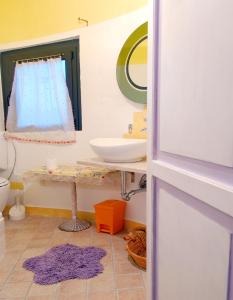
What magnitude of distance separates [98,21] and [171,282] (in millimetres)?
2234

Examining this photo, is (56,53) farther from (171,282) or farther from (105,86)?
(171,282)

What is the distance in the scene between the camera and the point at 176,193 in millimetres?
833

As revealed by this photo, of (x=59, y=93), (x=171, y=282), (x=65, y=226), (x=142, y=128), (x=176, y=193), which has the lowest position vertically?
(x=65, y=226)

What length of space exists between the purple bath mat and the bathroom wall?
1.93ft

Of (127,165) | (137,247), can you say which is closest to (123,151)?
(127,165)

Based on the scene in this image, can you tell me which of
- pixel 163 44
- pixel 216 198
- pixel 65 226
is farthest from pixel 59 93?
pixel 216 198

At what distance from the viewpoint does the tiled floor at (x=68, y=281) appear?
1.57m

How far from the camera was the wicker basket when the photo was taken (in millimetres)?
1816

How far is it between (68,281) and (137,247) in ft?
1.78

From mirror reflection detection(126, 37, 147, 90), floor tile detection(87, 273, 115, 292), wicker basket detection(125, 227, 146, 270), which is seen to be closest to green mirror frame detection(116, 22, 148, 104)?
mirror reflection detection(126, 37, 147, 90)

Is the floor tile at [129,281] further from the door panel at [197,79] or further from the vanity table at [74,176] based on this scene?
the door panel at [197,79]

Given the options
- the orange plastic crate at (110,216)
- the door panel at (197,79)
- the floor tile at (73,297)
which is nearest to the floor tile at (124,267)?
the floor tile at (73,297)

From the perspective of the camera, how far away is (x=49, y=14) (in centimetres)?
258

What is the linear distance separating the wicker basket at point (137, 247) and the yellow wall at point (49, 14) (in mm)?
1868
